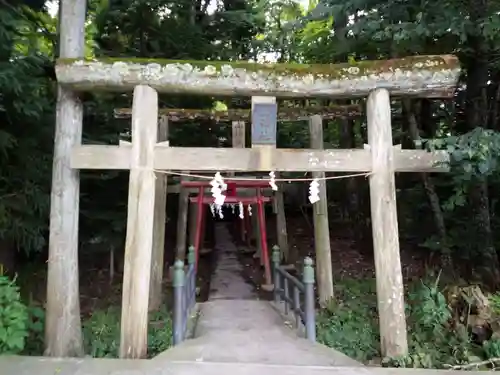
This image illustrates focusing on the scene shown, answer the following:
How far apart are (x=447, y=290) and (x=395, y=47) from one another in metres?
4.16

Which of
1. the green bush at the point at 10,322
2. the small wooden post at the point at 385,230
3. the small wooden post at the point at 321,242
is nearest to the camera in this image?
the green bush at the point at 10,322

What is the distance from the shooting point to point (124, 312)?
521 centimetres

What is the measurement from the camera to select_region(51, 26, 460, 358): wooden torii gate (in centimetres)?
527

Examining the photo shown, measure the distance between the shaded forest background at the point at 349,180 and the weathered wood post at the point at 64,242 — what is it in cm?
58

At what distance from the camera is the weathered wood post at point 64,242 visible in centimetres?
569

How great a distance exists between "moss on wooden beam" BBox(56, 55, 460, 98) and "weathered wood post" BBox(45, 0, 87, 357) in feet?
2.19

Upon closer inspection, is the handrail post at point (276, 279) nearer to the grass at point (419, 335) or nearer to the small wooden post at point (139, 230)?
the grass at point (419, 335)

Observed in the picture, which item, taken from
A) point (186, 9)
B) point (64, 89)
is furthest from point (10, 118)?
point (186, 9)

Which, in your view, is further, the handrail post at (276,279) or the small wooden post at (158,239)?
the small wooden post at (158,239)

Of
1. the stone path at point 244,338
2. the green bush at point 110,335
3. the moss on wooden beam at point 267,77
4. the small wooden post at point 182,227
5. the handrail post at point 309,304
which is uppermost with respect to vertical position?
the moss on wooden beam at point 267,77

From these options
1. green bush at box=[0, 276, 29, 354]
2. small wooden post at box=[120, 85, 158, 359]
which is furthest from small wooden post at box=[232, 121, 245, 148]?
green bush at box=[0, 276, 29, 354]

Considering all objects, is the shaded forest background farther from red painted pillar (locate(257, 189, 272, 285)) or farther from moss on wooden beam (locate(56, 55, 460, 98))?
red painted pillar (locate(257, 189, 272, 285))

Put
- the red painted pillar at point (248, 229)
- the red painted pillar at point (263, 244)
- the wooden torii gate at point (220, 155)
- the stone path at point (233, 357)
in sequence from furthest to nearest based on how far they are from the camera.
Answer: the red painted pillar at point (248, 229) → the red painted pillar at point (263, 244) → the wooden torii gate at point (220, 155) → the stone path at point (233, 357)

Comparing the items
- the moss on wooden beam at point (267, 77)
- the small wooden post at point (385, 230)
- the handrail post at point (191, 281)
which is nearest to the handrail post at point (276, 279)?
the handrail post at point (191, 281)
